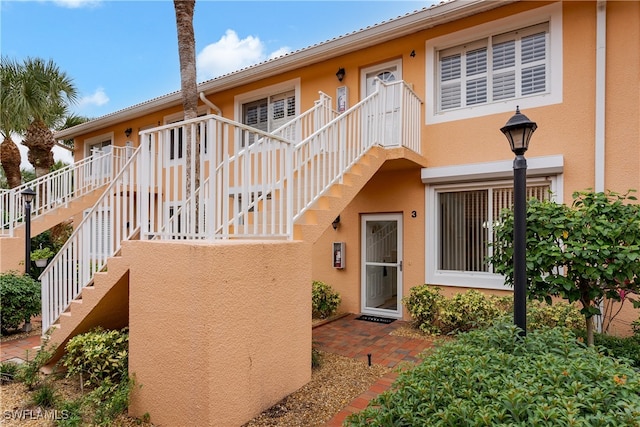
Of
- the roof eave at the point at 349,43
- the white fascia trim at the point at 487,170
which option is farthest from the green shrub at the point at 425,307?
the roof eave at the point at 349,43

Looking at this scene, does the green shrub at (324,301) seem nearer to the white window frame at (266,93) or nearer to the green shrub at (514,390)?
the white window frame at (266,93)

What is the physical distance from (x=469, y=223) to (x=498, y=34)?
3.70 meters

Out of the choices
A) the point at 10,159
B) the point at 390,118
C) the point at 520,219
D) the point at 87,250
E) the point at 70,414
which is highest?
the point at 10,159

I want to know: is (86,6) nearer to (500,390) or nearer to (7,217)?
(7,217)

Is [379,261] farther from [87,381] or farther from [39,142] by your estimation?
[39,142]

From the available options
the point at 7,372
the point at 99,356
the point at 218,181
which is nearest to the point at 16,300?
the point at 7,372

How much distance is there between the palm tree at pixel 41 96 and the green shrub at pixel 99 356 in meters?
12.3

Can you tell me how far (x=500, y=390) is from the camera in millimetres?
2270

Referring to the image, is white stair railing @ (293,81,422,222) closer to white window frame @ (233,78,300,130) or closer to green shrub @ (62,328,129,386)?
green shrub @ (62,328,129,386)

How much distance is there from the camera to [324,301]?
7719 mm

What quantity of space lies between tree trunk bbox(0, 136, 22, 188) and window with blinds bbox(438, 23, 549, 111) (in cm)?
1803

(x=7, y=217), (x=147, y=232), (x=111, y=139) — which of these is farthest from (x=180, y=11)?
(x=111, y=139)

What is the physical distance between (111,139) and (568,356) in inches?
615

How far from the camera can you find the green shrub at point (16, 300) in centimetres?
674
